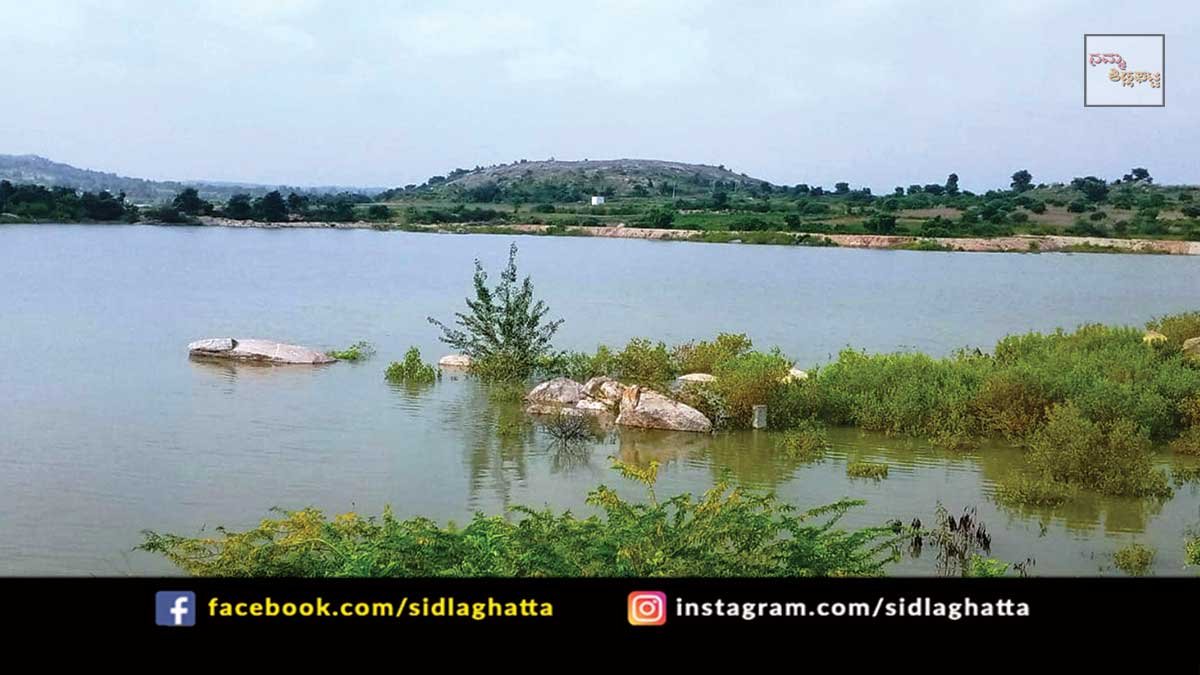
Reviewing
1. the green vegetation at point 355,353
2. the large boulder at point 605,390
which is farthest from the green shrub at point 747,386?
the green vegetation at point 355,353

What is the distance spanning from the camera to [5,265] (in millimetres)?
34312

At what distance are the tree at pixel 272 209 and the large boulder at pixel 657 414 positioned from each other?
62285 mm

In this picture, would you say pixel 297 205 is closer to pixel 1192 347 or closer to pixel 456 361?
pixel 456 361

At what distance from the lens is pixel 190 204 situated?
227 feet

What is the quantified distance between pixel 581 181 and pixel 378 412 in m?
106

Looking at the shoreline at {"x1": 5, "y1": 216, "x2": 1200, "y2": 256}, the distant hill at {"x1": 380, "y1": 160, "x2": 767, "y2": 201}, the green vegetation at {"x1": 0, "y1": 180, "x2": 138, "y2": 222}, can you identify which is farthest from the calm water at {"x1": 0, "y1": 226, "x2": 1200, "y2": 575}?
the distant hill at {"x1": 380, "y1": 160, "x2": 767, "y2": 201}

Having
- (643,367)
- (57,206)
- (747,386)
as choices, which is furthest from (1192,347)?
(57,206)

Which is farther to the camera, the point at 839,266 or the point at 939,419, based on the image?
the point at 839,266
